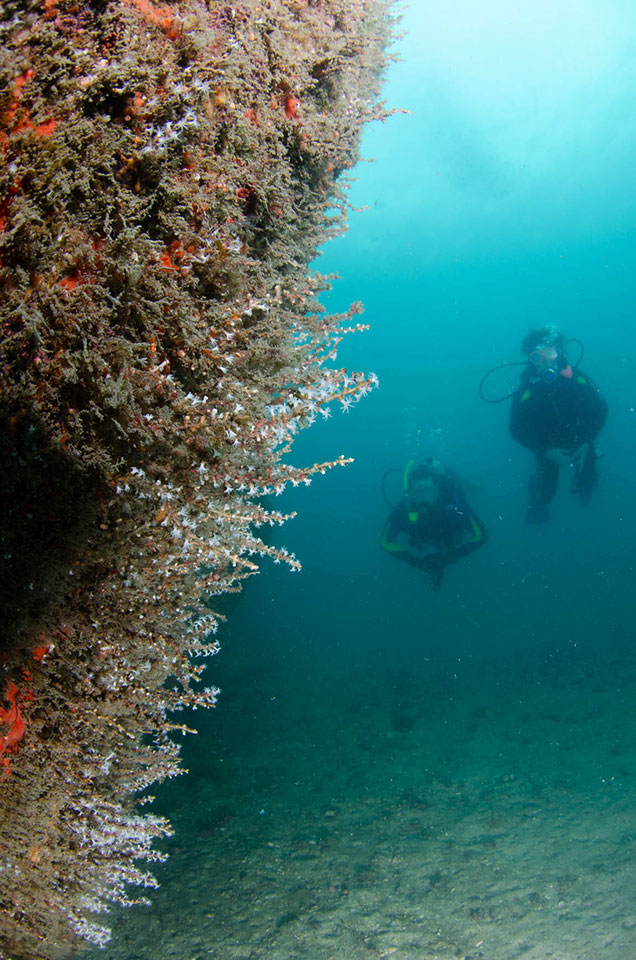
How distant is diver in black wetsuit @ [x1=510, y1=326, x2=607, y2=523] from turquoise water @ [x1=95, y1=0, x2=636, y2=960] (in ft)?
13.5

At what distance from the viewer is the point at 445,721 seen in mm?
9609

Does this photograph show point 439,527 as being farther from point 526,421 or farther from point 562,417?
point 562,417

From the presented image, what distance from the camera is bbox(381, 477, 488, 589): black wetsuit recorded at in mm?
12484

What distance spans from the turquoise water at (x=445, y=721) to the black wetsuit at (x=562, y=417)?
4.20m

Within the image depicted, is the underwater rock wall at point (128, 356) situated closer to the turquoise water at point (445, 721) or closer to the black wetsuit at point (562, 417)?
the turquoise water at point (445, 721)

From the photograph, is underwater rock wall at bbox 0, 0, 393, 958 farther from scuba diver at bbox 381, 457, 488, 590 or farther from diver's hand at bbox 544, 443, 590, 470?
diver's hand at bbox 544, 443, 590, 470

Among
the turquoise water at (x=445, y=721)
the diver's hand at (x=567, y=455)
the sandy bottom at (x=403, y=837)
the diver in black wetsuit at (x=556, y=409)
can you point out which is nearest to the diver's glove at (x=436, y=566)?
the turquoise water at (x=445, y=721)

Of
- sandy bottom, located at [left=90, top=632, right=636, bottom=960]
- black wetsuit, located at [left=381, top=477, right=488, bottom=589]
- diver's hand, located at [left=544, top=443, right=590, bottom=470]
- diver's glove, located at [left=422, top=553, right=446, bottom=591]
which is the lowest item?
sandy bottom, located at [left=90, top=632, right=636, bottom=960]

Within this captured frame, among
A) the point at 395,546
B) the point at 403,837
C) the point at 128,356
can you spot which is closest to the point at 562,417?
the point at 395,546

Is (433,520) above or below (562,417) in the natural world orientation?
below

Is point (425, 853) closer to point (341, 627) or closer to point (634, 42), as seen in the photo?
point (341, 627)

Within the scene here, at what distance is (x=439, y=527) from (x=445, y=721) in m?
4.99

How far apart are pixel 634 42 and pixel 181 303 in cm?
6347

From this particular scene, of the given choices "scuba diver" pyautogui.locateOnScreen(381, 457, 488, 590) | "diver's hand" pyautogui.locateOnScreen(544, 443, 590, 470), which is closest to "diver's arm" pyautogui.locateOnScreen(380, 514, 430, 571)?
"scuba diver" pyautogui.locateOnScreen(381, 457, 488, 590)
